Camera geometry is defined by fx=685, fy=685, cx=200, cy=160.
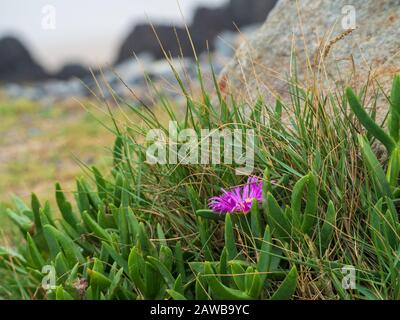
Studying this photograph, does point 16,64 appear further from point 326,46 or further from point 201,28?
point 326,46

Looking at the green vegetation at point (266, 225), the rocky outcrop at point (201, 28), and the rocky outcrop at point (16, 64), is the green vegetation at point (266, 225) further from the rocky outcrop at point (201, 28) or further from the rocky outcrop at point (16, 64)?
the rocky outcrop at point (16, 64)

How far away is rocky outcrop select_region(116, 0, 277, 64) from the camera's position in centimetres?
2097

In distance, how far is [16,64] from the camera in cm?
2125

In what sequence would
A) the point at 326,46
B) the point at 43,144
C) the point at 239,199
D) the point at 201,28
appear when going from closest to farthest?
the point at 239,199, the point at 326,46, the point at 43,144, the point at 201,28

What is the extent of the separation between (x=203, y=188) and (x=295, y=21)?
4.61 feet

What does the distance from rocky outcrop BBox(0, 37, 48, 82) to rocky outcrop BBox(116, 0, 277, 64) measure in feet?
9.40

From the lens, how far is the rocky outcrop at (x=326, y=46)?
3070mm

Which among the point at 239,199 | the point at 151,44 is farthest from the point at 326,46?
the point at 151,44

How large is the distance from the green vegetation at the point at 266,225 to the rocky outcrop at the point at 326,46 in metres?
0.29

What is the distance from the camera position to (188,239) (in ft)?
9.00

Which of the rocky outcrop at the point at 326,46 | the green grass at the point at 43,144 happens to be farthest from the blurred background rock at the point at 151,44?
the rocky outcrop at the point at 326,46

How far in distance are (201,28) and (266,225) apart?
66.0ft
